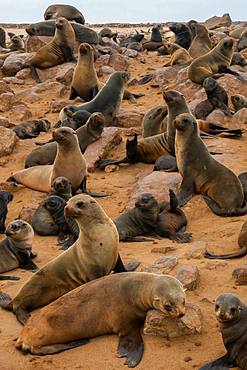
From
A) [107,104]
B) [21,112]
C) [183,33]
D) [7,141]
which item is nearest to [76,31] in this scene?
[183,33]

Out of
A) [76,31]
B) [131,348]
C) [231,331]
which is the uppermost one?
[231,331]

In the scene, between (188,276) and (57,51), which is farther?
(57,51)

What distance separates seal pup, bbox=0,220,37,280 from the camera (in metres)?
7.24

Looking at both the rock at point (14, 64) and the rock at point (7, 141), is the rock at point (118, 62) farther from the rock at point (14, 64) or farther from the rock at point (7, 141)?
the rock at point (7, 141)

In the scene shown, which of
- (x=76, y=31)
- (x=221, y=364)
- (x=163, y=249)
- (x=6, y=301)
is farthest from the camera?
(x=76, y=31)

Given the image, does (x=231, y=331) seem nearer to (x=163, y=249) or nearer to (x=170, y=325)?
(x=170, y=325)

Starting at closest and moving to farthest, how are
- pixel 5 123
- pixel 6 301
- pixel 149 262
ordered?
1. pixel 6 301
2. pixel 149 262
3. pixel 5 123

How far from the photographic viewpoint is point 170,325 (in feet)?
16.9

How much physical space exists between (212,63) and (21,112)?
386 centimetres

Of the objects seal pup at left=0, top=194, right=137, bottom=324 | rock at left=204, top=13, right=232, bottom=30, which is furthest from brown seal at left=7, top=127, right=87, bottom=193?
rock at left=204, top=13, right=232, bottom=30

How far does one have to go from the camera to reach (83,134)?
11.1m

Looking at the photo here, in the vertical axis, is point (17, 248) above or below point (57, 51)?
above

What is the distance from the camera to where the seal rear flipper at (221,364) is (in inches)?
184

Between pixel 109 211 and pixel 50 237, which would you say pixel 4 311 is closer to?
pixel 50 237
